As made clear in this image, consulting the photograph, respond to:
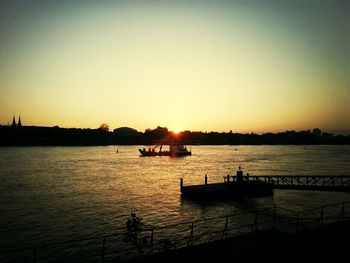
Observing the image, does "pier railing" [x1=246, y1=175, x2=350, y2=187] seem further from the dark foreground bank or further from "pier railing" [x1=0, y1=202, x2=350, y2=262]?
the dark foreground bank

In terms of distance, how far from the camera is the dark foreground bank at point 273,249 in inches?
675

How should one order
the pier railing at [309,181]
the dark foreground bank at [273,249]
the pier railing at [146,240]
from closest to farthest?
the dark foreground bank at [273,249]
the pier railing at [146,240]
the pier railing at [309,181]

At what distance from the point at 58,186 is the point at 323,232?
62.5 m

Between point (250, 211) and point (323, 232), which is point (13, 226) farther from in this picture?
point (323, 232)

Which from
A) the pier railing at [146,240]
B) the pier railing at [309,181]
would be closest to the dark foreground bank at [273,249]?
the pier railing at [146,240]

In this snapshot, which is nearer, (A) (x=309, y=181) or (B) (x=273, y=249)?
(B) (x=273, y=249)

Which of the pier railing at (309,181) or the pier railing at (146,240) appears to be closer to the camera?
the pier railing at (146,240)

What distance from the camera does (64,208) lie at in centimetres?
4909

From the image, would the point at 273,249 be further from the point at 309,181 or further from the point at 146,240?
the point at 309,181

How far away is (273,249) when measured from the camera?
1867 centimetres

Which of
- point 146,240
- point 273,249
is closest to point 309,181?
point 273,249

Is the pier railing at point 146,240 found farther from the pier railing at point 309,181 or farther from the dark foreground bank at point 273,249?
the pier railing at point 309,181

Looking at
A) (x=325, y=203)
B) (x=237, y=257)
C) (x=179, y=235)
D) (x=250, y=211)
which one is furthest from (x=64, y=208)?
(x=325, y=203)

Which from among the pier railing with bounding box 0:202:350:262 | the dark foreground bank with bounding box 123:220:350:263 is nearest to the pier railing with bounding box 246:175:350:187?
the pier railing with bounding box 0:202:350:262
